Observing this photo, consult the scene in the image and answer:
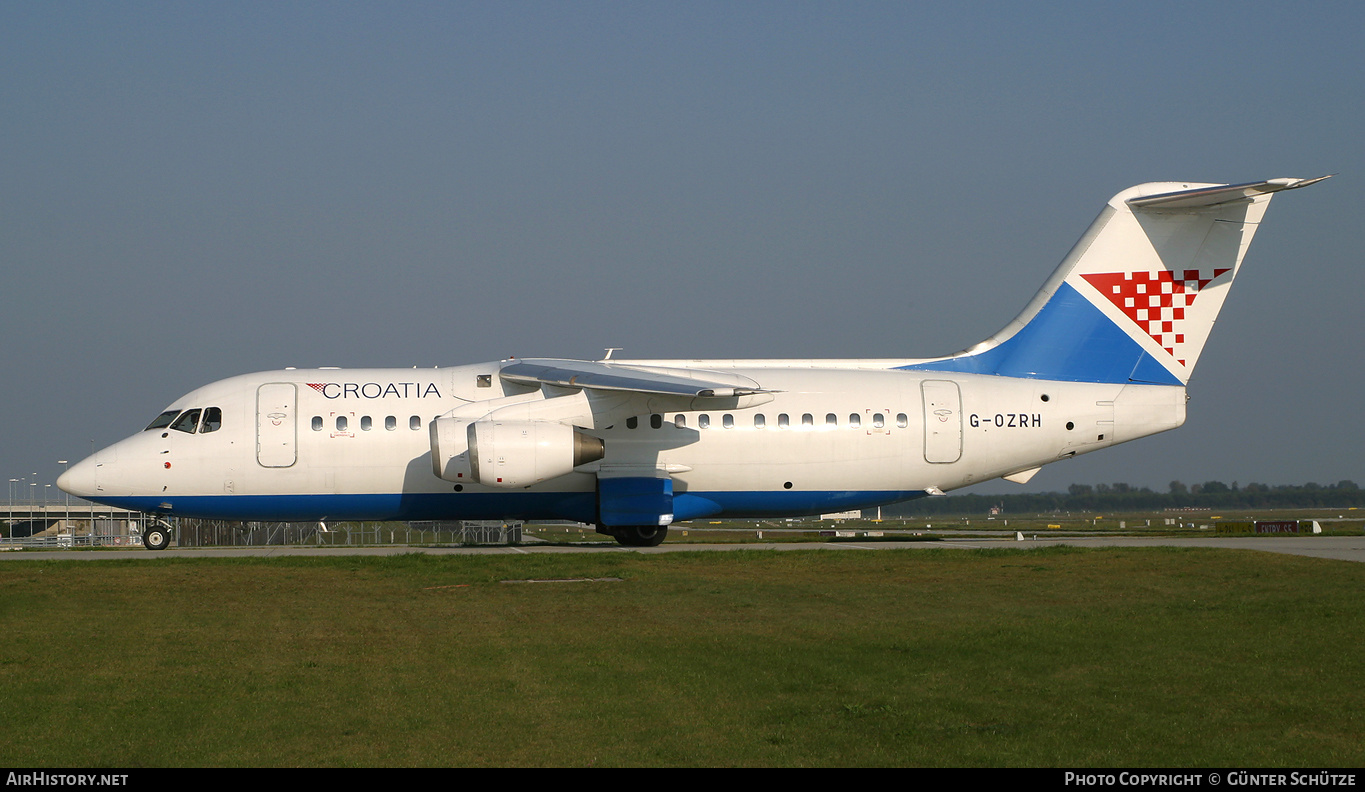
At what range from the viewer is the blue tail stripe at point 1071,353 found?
79.3 feet

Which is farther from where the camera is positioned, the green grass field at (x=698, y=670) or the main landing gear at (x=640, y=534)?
the main landing gear at (x=640, y=534)

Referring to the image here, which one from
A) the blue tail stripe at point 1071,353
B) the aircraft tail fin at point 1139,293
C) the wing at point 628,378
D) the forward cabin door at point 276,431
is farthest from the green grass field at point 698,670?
the aircraft tail fin at point 1139,293

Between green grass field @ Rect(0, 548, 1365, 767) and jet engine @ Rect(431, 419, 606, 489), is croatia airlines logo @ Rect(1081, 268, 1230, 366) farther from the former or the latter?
jet engine @ Rect(431, 419, 606, 489)

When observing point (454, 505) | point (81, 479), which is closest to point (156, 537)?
point (81, 479)

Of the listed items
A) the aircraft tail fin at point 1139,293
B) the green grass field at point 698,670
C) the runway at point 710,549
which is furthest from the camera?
the aircraft tail fin at point 1139,293

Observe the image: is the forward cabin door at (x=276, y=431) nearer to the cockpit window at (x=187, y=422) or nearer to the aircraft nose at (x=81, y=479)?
the cockpit window at (x=187, y=422)

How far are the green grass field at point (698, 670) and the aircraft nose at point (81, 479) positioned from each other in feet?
23.4

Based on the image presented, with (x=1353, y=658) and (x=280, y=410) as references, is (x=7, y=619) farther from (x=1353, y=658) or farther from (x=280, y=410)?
(x=1353, y=658)

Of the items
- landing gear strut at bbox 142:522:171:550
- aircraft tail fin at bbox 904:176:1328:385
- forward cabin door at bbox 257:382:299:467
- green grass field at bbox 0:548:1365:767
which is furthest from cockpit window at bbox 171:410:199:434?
aircraft tail fin at bbox 904:176:1328:385

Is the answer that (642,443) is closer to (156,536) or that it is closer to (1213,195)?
(156,536)

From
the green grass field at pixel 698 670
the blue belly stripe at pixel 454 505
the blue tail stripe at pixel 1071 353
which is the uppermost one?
the blue tail stripe at pixel 1071 353

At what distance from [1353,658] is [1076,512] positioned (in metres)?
83.9

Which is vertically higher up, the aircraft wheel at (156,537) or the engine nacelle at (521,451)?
the engine nacelle at (521,451)

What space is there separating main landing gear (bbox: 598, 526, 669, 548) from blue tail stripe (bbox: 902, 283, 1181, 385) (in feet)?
20.8
